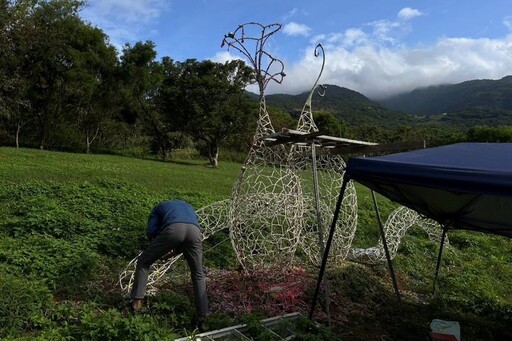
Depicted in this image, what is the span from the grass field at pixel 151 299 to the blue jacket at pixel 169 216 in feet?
2.51

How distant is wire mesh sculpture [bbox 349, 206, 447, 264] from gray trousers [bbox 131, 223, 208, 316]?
3851mm

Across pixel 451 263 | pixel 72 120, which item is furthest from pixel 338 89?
pixel 451 263

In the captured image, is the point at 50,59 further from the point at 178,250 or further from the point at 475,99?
the point at 475,99

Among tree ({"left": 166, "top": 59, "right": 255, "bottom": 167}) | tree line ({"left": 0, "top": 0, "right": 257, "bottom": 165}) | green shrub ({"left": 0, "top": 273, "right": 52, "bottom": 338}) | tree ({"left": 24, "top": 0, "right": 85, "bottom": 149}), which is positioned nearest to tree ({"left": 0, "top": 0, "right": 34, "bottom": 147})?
tree line ({"left": 0, "top": 0, "right": 257, "bottom": 165})

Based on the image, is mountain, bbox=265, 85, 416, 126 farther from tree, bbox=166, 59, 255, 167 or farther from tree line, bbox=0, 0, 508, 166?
tree, bbox=166, 59, 255, 167

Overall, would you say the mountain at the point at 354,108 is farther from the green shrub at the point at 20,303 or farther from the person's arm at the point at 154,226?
the green shrub at the point at 20,303

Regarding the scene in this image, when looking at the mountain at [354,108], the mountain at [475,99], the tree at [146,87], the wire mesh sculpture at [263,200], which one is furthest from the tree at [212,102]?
the mountain at [475,99]

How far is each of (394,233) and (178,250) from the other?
5.60 meters

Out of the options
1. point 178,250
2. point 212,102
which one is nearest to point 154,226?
point 178,250

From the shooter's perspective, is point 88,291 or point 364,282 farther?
point 364,282

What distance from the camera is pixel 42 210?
7488 mm

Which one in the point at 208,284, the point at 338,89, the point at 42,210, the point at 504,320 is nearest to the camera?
the point at 208,284

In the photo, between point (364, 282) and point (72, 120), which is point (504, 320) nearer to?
point (364, 282)

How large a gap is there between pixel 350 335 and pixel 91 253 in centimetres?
349
